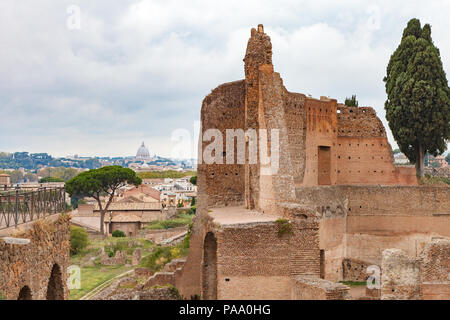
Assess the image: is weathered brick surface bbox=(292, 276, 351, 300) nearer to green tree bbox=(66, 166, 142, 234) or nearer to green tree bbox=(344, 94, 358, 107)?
green tree bbox=(344, 94, 358, 107)

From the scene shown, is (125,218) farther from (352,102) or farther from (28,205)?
(28,205)

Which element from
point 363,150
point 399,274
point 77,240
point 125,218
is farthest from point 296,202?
point 125,218

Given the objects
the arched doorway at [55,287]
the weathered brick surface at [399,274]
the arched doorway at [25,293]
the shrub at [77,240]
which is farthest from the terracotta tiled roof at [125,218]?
the arched doorway at [25,293]

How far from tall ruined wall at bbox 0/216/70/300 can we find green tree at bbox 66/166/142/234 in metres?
32.0

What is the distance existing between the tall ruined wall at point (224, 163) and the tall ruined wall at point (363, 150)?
21.7 ft

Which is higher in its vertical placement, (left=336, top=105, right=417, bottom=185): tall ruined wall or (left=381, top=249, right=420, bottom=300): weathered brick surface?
(left=336, top=105, right=417, bottom=185): tall ruined wall

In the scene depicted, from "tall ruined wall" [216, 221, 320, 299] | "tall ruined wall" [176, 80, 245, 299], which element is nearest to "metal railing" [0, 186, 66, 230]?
"tall ruined wall" [216, 221, 320, 299]

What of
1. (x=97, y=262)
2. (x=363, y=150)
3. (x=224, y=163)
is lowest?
(x=97, y=262)

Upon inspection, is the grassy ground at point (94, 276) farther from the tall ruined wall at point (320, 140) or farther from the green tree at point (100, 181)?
the green tree at point (100, 181)

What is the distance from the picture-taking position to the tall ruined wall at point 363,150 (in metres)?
Answer: 22.6

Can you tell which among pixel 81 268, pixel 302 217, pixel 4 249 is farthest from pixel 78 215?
pixel 4 249

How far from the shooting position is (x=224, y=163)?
1777 centimetres

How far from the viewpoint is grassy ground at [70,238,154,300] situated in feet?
78.7

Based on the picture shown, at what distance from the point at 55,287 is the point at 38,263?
4.83ft
